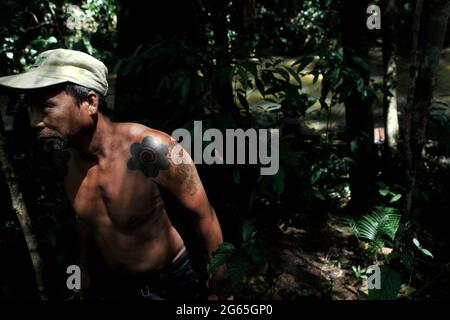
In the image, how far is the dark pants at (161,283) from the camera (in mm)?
2291

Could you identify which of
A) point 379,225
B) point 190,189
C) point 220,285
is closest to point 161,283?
point 220,285

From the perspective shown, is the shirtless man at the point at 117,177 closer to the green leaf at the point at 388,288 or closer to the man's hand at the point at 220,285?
the man's hand at the point at 220,285

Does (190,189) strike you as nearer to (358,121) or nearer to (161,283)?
(161,283)

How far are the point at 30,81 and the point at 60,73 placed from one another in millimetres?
114

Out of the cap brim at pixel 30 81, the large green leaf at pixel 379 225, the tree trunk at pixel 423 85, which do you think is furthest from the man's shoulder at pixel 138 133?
the large green leaf at pixel 379 225

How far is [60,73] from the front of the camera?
6.07 feet

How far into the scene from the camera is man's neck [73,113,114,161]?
2.01 metres

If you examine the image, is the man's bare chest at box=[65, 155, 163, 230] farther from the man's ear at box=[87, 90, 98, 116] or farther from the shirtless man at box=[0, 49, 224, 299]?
the man's ear at box=[87, 90, 98, 116]

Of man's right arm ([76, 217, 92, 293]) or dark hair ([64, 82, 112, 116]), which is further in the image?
man's right arm ([76, 217, 92, 293])

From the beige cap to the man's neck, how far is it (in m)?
0.15

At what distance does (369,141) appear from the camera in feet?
12.4

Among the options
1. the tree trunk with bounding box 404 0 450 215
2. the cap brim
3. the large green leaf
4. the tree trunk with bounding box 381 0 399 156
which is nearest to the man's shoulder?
the cap brim

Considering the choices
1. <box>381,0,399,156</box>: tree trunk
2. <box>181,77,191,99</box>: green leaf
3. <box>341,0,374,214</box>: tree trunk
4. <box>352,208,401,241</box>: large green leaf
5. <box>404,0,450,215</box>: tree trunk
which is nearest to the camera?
<box>181,77,191,99</box>: green leaf

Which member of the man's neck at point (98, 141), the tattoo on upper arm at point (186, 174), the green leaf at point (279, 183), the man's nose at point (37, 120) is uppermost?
the man's nose at point (37, 120)
